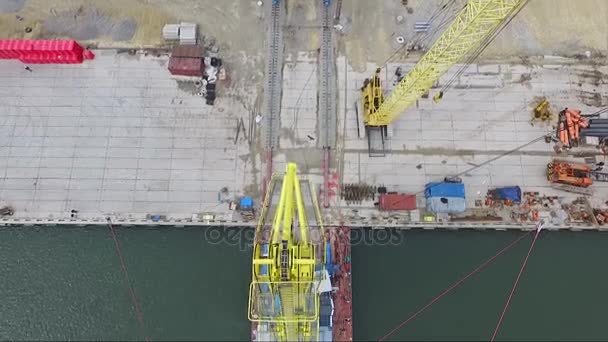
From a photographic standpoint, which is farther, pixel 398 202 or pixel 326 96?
pixel 326 96

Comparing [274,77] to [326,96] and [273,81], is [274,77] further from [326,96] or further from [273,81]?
[326,96]

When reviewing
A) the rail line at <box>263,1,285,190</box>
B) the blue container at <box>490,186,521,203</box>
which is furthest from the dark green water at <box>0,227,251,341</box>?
the blue container at <box>490,186,521,203</box>

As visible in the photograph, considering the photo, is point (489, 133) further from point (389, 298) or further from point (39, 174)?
point (39, 174)

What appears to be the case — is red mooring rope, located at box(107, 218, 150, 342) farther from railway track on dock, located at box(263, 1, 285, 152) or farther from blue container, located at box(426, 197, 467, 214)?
blue container, located at box(426, 197, 467, 214)

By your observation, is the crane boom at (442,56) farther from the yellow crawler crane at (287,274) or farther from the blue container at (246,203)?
the blue container at (246,203)

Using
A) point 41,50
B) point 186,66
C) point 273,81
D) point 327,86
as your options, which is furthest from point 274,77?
point 41,50

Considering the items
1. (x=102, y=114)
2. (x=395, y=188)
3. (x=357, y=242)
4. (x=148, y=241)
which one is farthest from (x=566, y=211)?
(x=102, y=114)
